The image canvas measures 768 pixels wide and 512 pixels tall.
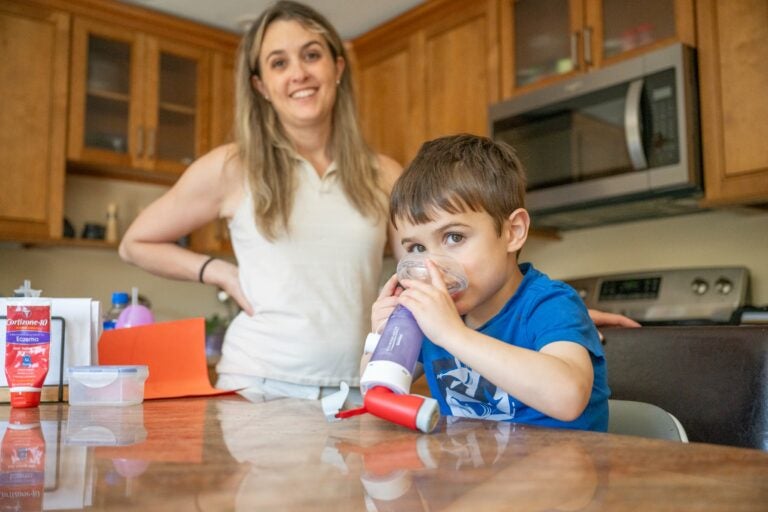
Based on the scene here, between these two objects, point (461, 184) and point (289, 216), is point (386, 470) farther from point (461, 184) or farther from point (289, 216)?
point (289, 216)

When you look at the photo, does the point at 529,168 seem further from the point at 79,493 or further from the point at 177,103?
the point at 79,493

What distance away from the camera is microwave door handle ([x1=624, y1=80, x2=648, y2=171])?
226 cm

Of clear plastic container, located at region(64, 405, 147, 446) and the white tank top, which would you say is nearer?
clear plastic container, located at region(64, 405, 147, 446)

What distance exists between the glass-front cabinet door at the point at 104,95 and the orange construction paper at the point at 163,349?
92.2 inches

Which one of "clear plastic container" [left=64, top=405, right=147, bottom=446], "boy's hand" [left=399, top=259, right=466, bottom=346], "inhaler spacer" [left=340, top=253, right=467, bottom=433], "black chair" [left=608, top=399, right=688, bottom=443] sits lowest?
"black chair" [left=608, top=399, right=688, bottom=443]

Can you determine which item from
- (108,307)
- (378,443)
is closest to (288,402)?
(378,443)

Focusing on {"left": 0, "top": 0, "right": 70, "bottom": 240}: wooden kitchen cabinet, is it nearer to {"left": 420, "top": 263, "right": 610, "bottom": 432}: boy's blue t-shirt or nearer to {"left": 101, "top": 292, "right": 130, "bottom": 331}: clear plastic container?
{"left": 101, "top": 292, "right": 130, "bottom": 331}: clear plastic container

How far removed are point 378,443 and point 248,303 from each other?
2.72 feet

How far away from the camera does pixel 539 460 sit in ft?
1.55

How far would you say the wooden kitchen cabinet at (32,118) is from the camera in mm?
3000

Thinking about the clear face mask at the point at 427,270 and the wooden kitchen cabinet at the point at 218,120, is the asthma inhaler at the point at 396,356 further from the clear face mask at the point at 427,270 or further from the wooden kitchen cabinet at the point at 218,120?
the wooden kitchen cabinet at the point at 218,120

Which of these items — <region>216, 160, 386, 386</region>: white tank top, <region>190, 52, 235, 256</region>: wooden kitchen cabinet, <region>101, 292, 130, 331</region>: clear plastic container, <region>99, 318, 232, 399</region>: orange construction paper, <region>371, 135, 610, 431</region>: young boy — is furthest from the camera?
<region>190, 52, 235, 256</region>: wooden kitchen cabinet

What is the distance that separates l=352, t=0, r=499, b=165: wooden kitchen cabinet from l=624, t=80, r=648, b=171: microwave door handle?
709mm

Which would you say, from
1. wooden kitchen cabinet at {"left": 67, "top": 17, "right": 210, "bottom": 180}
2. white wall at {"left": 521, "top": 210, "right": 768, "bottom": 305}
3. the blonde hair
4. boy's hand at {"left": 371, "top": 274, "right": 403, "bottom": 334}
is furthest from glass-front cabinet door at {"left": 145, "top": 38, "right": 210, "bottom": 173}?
boy's hand at {"left": 371, "top": 274, "right": 403, "bottom": 334}
